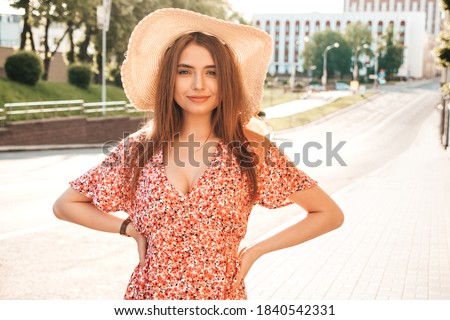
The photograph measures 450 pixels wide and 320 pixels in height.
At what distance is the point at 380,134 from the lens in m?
42.8

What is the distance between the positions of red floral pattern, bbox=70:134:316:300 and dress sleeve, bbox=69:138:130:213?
0.10 meters

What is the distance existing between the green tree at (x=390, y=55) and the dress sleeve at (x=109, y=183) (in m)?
129

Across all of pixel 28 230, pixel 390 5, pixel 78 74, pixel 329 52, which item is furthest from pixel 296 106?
pixel 390 5

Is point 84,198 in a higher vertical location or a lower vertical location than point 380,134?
higher

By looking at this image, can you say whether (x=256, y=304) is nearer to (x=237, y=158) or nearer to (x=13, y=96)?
(x=237, y=158)

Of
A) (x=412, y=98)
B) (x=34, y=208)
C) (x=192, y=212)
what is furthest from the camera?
(x=412, y=98)

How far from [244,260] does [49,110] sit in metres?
26.5

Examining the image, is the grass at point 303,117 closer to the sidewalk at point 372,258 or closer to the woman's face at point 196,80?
the sidewalk at point 372,258

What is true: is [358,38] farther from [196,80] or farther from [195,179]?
[195,179]

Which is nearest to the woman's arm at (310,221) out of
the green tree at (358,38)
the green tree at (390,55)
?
the green tree at (390,55)

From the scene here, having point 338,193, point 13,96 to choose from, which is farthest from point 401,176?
point 13,96

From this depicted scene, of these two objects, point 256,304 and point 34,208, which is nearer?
point 256,304

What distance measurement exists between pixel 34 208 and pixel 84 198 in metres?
8.97

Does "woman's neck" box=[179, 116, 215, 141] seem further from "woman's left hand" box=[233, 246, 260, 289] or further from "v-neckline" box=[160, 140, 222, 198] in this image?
"woman's left hand" box=[233, 246, 260, 289]
